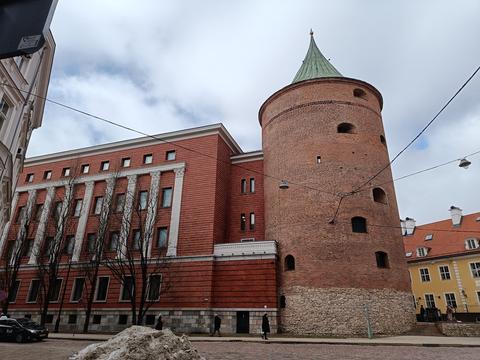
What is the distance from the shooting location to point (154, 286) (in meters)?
26.2

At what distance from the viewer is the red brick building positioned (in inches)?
911

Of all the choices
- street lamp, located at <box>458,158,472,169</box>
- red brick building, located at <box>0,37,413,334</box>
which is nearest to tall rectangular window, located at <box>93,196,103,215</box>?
red brick building, located at <box>0,37,413,334</box>

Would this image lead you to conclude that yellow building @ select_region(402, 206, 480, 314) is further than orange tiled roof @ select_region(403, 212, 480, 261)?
No

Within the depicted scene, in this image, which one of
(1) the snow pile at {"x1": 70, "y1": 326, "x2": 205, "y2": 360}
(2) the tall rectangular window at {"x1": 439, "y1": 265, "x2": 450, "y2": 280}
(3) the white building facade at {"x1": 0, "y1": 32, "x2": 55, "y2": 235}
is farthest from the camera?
(2) the tall rectangular window at {"x1": 439, "y1": 265, "x2": 450, "y2": 280}

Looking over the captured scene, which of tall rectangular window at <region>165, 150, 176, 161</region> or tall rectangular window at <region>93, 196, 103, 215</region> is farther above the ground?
tall rectangular window at <region>165, 150, 176, 161</region>

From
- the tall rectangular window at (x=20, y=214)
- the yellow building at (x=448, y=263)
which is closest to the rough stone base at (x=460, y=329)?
the yellow building at (x=448, y=263)

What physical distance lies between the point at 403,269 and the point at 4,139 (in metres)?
25.2

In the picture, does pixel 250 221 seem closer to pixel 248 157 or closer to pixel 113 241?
pixel 248 157

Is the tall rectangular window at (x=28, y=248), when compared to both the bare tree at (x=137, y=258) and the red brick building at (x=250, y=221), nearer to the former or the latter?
the red brick building at (x=250, y=221)

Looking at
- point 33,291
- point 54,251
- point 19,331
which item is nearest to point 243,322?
point 19,331

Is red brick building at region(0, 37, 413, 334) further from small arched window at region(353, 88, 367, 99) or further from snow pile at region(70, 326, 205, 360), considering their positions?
snow pile at region(70, 326, 205, 360)

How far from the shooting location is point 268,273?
24062 millimetres

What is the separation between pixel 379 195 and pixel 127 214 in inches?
798

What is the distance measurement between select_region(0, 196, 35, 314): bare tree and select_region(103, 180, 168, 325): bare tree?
22.3ft
